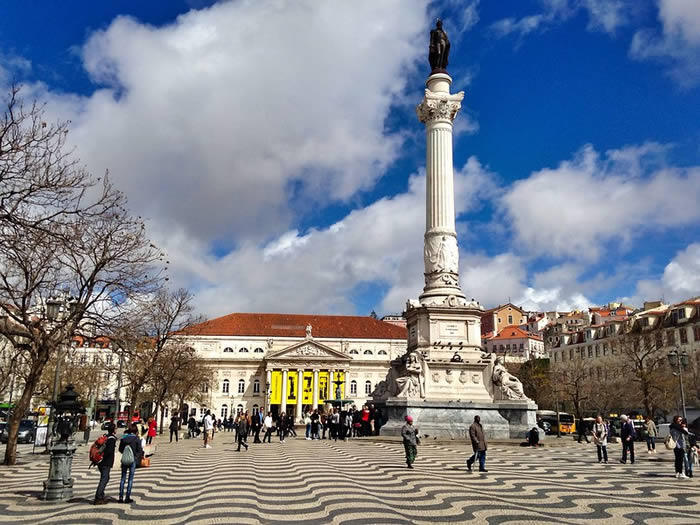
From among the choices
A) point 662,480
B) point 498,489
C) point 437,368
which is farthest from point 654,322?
point 498,489

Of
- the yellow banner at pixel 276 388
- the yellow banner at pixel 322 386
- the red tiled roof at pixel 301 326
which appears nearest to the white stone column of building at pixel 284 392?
the yellow banner at pixel 276 388

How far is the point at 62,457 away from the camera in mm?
11133

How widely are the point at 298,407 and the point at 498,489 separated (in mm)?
79370

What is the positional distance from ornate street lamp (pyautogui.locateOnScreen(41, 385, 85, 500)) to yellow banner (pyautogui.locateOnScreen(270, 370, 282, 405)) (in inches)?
2943

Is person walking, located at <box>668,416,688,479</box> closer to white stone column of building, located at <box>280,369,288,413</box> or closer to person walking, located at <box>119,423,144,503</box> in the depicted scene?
person walking, located at <box>119,423,144,503</box>

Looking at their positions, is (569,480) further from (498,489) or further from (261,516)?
(261,516)

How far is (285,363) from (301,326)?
27.0 feet

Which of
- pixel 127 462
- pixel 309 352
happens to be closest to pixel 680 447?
pixel 127 462

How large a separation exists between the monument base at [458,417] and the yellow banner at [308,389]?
63081mm

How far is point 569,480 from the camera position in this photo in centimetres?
1376

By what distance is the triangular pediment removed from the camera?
88.4 metres

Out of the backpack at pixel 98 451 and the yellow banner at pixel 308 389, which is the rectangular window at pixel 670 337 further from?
the backpack at pixel 98 451

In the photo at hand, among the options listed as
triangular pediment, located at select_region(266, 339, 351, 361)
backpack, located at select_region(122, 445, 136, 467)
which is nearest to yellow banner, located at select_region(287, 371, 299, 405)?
triangular pediment, located at select_region(266, 339, 351, 361)

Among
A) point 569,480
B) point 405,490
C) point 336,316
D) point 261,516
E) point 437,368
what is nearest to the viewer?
point 261,516
